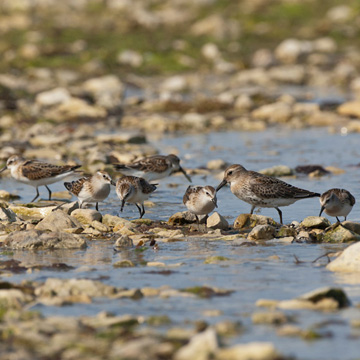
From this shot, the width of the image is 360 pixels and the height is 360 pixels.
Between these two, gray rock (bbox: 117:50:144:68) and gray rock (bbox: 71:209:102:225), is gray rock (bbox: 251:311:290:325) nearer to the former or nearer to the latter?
gray rock (bbox: 71:209:102:225)

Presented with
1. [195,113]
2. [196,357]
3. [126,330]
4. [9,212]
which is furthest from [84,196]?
[195,113]

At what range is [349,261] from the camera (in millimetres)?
9914

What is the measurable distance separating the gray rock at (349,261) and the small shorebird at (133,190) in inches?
207

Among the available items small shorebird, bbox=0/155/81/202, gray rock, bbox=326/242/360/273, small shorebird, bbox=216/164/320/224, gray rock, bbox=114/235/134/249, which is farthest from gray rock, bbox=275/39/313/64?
gray rock, bbox=326/242/360/273

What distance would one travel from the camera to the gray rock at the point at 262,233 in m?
12.4

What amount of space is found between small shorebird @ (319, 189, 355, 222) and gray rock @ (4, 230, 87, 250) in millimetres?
4112

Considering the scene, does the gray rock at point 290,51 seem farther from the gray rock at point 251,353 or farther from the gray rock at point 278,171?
the gray rock at point 251,353

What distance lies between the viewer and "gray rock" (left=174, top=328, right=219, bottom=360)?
6.71 m

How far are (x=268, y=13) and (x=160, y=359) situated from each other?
175 ft

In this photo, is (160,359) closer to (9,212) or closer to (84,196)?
(9,212)

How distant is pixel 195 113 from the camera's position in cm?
3356

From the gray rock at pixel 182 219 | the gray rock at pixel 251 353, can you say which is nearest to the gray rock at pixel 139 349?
the gray rock at pixel 251 353

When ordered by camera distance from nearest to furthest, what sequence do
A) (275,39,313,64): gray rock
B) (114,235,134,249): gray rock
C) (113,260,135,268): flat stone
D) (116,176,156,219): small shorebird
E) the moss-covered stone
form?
(113,260,135,268): flat stone < the moss-covered stone < (114,235,134,249): gray rock < (116,176,156,219): small shorebird < (275,39,313,64): gray rock

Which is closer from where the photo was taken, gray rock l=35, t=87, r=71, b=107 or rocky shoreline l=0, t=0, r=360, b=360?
rocky shoreline l=0, t=0, r=360, b=360
